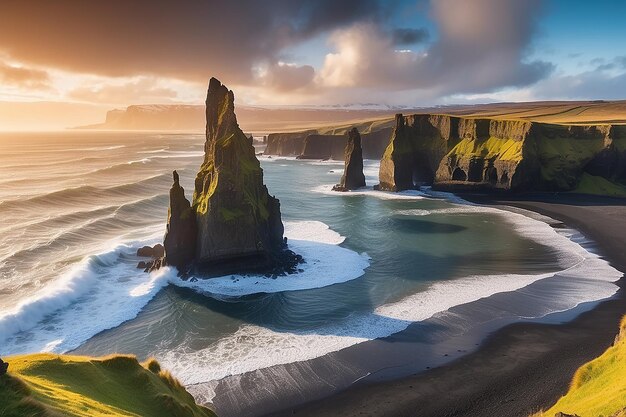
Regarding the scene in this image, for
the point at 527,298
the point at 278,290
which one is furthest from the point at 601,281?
the point at 278,290

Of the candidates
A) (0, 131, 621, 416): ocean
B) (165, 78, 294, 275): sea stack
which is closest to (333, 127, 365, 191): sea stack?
(0, 131, 621, 416): ocean

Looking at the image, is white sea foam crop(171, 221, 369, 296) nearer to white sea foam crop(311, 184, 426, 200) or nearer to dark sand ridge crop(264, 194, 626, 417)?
dark sand ridge crop(264, 194, 626, 417)

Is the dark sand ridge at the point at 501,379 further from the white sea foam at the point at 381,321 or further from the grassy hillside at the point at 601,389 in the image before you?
the grassy hillside at the point at 601,389

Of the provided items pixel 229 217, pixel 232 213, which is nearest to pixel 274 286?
pixel 229 217

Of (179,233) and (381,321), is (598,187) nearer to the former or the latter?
(381,321)

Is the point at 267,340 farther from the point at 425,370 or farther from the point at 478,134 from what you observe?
the point at 478,134
